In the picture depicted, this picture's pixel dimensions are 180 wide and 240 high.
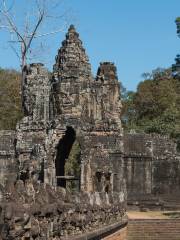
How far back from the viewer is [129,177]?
87.3 feet

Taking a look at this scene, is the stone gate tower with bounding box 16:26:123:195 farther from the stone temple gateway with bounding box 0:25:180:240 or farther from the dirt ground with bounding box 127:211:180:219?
the dirt ground with bounding box 127:211:180:219

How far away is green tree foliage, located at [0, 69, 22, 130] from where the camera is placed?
43159 millimetres

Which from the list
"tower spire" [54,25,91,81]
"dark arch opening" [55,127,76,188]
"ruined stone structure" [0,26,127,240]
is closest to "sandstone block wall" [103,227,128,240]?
"ruined stone structure" [0,26,127,240]

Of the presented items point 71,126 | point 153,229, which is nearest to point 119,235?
point 153,229

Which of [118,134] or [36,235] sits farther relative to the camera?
[118,134]

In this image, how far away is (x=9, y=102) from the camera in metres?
44.9

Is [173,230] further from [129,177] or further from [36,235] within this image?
Result: [36,235]

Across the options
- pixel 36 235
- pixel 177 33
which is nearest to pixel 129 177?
pixel 36 235

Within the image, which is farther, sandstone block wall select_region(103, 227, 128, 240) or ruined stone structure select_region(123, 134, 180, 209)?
ruined stone structure select_region(123, 134, 180, 209)

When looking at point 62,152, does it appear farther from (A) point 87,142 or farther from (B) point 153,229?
(B) point 153,229

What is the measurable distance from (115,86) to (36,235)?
50.3ft

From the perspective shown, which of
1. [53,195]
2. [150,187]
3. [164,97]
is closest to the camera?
[53,195]

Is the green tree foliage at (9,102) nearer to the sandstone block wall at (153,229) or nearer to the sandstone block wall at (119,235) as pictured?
the sandstone block wall at (153,229)

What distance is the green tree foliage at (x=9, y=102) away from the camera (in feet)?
142
